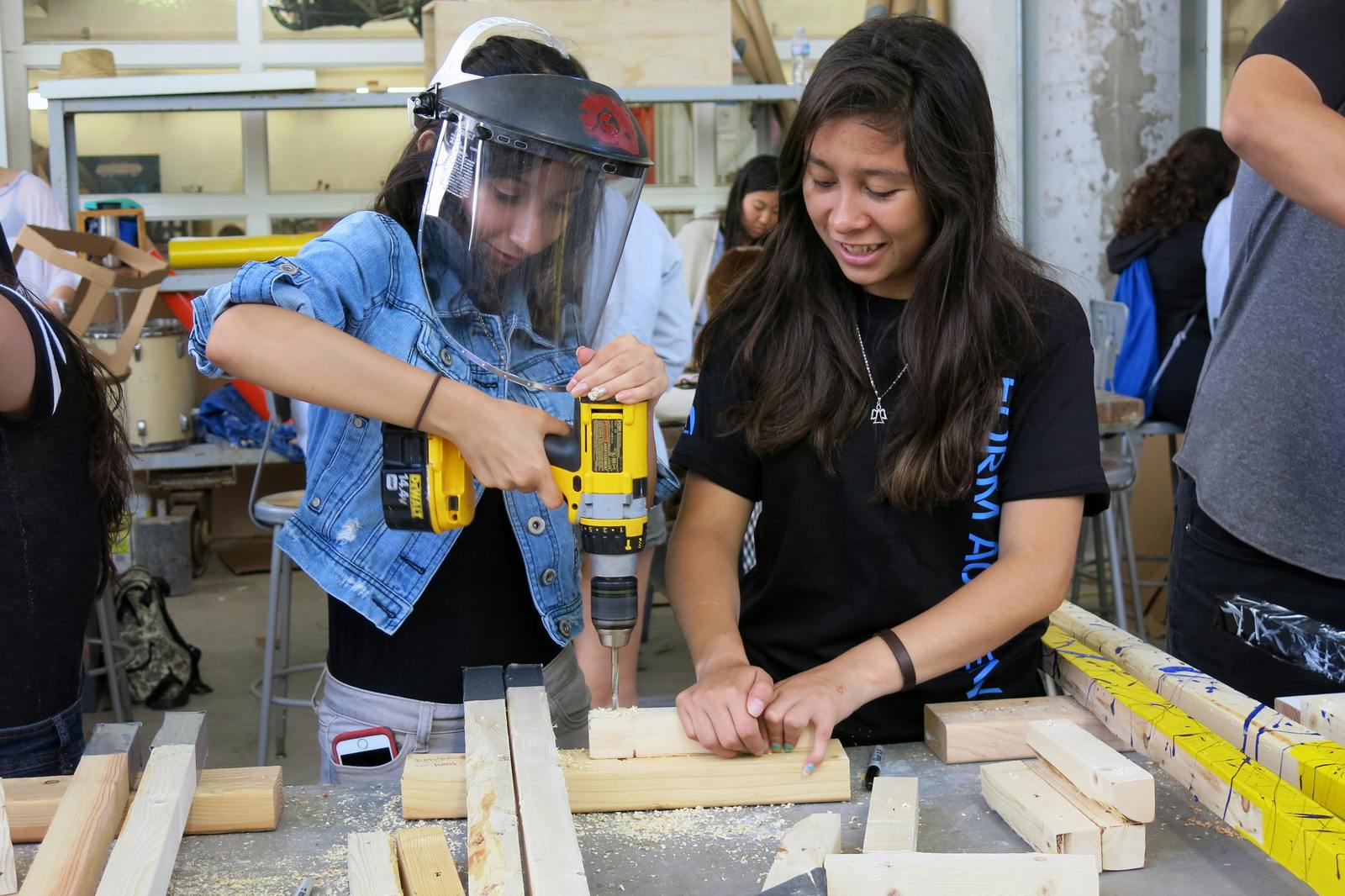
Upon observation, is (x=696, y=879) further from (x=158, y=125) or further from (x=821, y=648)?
(x=158, y=125)

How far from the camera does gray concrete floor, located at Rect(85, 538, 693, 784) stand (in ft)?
14.1

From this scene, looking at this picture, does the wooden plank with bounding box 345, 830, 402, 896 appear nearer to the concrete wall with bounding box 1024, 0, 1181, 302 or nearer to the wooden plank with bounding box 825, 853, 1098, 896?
the wooden plank with bounding box 825, 853, 1098, 896

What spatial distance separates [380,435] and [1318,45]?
1.42 metres

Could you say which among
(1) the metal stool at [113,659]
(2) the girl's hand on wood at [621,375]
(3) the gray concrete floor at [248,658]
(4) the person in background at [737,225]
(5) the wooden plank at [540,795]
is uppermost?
(4) the person in background at [737,225]

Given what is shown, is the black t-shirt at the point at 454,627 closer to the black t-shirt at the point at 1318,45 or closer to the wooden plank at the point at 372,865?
the wooden plank at the point at 372,865

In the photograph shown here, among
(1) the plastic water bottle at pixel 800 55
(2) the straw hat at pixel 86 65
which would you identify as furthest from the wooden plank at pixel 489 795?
(2) the straw hat at pixel 86 65

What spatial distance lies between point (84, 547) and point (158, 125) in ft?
20.5

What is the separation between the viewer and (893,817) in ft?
4.30

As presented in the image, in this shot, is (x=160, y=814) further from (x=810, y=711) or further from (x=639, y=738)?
(x=810, y=711)

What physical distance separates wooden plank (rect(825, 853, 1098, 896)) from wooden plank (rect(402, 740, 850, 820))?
11.2 inches

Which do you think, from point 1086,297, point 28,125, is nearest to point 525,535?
point 1086,297

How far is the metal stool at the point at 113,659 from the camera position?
4.18 m

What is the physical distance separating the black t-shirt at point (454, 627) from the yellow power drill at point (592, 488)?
0.18 meters

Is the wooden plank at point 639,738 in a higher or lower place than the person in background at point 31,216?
lower
